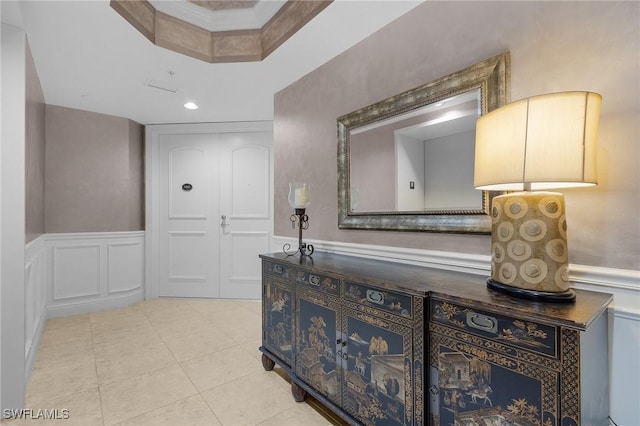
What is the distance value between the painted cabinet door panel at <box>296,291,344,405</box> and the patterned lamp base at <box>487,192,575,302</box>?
0.84 metres

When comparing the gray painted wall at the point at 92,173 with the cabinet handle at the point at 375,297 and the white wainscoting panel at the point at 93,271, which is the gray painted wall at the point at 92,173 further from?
the cabinet handle at the point at 375,297

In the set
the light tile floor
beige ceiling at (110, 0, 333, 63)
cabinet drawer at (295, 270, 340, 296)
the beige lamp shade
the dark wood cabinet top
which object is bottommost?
the light tile floor

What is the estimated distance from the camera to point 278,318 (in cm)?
202

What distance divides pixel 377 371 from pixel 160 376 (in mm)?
1659

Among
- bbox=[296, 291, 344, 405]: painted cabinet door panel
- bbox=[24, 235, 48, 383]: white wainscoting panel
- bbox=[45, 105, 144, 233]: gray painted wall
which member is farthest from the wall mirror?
bbox=[45, 105, 144, 233]: gray painted wall

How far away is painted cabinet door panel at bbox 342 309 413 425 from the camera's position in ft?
4.04

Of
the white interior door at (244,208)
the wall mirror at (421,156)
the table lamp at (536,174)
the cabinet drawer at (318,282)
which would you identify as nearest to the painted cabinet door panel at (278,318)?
the cabinet drawer at (318,282)

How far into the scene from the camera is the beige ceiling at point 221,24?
197cm

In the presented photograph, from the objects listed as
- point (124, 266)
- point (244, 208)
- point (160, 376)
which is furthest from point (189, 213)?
point (160, 376)

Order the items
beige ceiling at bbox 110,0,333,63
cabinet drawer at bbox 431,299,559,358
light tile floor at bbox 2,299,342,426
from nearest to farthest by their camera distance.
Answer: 1. cabinet drawer at bbox 431,299,559,358
2. light tile floor at bbox 2,299,342,426
3. beige ceiling at bbox 110,0,333,63

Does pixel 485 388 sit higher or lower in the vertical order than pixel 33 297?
higher

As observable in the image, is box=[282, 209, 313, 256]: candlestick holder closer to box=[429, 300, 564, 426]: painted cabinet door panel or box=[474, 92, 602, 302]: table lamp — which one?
box=[429, 300, 564, 426]: painted cabinet door panel

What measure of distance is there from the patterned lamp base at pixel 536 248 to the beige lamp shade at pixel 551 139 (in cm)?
11

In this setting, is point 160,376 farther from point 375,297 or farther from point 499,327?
point 499,327
